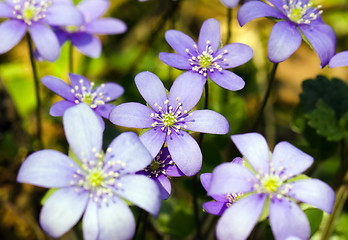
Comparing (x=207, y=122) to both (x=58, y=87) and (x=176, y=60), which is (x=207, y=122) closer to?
(x=176, y=60)

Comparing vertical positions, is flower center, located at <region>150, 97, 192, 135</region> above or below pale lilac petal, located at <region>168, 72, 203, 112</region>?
A: below

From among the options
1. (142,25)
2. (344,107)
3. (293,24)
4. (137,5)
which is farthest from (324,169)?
(137,5)

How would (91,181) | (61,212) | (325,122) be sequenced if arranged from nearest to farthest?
(61,212) → (91,181) → (325,122)

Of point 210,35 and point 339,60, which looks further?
point 210,35

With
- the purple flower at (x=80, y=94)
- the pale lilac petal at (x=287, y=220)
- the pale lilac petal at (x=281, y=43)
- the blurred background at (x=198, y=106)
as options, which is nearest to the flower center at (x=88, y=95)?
the purple flower at (x=80, y=94)

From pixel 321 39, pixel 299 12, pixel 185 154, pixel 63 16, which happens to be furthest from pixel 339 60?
pixel 63 16

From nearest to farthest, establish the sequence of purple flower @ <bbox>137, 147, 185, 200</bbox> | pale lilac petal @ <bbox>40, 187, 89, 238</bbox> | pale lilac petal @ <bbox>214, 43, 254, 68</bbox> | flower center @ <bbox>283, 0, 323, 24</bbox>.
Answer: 1. pale lilac petal @ <bbox>40, 187, 89, 238</bbox>
2. purple flower @ <bbox>137, 147, 185, 200</bbox>
3. pale lilac petal @ <bbox>214, 43, 254, 68</bbox>
4. flower center @ <bbox>283, 0, 323, 24</bbox>

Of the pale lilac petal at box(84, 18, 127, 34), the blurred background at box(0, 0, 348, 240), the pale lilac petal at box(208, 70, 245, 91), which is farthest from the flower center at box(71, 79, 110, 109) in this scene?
the pale lilac petal at box(84, 18, 127, 34)

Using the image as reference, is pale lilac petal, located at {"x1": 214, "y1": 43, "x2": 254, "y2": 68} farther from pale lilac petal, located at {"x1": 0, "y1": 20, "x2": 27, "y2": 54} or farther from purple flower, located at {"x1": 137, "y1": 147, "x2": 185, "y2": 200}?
pale lilac petal, located at {"x1": 0, "y1": 20, "x2": 27, "y2": 54}
